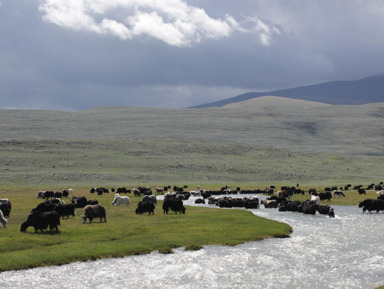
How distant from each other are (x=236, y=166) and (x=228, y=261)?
88614mm

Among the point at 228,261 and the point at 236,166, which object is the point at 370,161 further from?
the point at 228,261

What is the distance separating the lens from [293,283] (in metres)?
18.9

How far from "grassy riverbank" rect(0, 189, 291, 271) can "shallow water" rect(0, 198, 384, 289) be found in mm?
791

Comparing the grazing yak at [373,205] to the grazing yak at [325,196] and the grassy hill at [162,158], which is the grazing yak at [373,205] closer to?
the grazing yak at [325,196]

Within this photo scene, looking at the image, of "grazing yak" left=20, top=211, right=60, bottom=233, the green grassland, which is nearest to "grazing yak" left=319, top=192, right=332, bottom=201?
the green grassland

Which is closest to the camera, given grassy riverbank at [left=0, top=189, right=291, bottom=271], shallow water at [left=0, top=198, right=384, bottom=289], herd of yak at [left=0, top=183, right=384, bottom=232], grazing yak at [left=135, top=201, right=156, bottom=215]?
shallow water at [left=0, top=198, right=384, bottom=289]

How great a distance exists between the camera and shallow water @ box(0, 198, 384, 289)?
61.9 ft

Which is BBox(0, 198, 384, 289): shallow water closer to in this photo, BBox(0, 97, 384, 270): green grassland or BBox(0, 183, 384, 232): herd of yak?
BBox(0, 97, 384, 270): green grassland

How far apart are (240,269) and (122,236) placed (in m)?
8.36

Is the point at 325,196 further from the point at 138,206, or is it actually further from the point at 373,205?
the point at 138,206

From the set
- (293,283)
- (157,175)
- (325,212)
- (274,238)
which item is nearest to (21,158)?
(157,175)

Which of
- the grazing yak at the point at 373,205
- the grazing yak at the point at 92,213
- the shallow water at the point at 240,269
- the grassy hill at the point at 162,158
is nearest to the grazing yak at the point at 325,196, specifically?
the grazing yak at the point at 373,205

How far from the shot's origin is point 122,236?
2739 centimetres

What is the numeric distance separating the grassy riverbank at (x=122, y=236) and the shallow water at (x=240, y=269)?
791 millimetres
